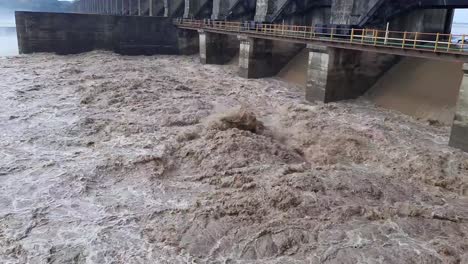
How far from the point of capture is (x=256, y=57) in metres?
26.3

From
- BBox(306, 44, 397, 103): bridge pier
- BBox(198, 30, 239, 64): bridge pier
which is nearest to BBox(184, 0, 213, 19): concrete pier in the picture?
BBox(198, 30, 239, 64): bridge pier

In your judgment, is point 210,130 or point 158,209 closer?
point 158,209

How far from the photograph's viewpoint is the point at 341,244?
319 inches

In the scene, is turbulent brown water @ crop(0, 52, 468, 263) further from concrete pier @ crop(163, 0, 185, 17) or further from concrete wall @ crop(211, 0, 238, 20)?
concrete pier @ crop(163, 0, 185, 17)

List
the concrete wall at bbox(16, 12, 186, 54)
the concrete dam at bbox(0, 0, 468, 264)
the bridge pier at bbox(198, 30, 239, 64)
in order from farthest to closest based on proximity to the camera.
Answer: the concrete wall at bbox(16, 12, 186, 54) → the bridge pier at bbox(198, 30, 239, 64) → the concrete dam at bbox(0, 0, 468, 264)

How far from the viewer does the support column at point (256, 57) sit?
26.0 meters

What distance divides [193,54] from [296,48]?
14.7m

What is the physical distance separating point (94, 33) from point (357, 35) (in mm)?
25905

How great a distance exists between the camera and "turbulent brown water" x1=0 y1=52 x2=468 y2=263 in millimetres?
8031

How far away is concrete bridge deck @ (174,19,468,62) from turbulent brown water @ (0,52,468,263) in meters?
3.03

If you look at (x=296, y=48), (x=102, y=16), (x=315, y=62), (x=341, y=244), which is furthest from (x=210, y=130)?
(x=102, y=16)

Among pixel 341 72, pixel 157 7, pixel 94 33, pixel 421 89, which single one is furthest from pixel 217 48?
pixel 421 89

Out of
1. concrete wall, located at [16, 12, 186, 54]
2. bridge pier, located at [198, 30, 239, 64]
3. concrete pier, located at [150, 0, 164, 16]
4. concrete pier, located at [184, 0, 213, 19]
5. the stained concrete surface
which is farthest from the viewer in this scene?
concrete pier, located at [150, 0, 164, 16]

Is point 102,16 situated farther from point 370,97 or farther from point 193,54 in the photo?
point 370,97
